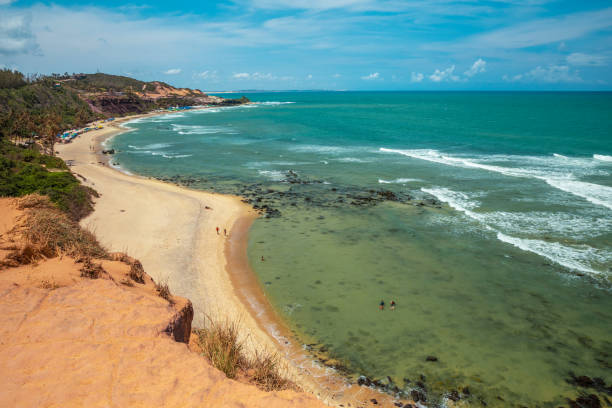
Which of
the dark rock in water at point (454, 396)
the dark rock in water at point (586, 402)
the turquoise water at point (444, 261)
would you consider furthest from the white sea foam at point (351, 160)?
the dark rock in water at point (586, 402)

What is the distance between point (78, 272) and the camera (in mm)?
8688

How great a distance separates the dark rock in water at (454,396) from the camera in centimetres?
1329

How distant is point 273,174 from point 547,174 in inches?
1402

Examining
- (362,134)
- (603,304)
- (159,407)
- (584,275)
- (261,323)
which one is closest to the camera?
(159,407)

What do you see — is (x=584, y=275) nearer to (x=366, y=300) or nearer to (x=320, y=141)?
(x=366, y=300)

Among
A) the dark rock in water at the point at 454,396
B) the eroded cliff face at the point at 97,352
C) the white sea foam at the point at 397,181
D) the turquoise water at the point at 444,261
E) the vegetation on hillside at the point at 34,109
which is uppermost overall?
the vegetation on hillside at the point at 34,109

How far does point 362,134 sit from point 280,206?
183 ft

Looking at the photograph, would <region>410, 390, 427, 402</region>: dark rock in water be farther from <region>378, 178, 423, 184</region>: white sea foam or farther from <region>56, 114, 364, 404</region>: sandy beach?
<region>378, 178, 423, 184</region>: white sea foam

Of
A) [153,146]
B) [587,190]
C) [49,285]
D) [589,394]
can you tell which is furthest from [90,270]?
[153,146]

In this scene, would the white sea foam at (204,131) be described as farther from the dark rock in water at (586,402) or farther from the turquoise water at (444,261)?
the dark rock in water at (586,402)

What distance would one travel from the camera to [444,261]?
2406 cm

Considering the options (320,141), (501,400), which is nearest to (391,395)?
(501,400)

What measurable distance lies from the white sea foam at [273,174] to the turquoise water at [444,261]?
0.27 metres

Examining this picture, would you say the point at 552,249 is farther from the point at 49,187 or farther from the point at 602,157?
the point at 49,187
